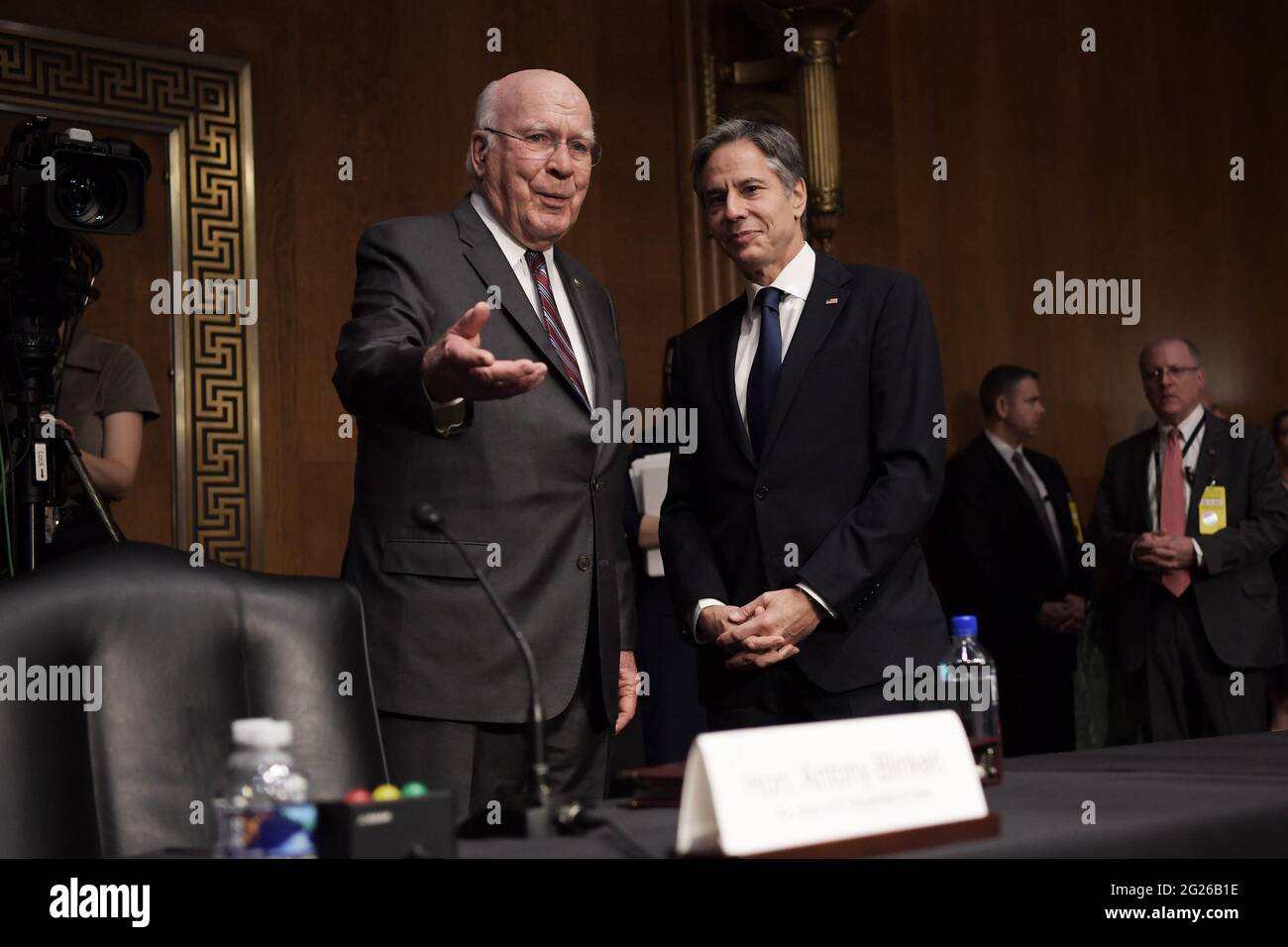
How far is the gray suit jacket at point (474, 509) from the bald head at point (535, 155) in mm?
65

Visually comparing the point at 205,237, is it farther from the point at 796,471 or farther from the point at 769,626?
the point at 769,626

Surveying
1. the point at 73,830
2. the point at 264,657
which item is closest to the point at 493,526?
the point at 264,657

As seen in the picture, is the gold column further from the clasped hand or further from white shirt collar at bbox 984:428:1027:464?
the clasped hand

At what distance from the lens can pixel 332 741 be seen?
159 cm

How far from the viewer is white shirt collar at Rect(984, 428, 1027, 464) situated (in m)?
5.38

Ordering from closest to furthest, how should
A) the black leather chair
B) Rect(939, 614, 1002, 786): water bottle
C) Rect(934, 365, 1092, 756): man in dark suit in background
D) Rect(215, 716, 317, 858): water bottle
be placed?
Rect(215, 716, 317, 858): water bottle < the black leather chair < Rect(939, 614, 1002, 786): water bottle < Rect(934, 365, 1092, 756): man in dark suit in background

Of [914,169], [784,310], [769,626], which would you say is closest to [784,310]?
[784,310]

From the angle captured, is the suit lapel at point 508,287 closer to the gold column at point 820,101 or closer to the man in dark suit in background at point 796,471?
the man in dark suit in background at point 796,471

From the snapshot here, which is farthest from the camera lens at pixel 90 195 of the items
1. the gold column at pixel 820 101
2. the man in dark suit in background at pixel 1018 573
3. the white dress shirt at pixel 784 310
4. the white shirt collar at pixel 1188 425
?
the white shirt collar at pixel 1188 425

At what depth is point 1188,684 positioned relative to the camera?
483 cm

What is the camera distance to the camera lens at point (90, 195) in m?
2.72

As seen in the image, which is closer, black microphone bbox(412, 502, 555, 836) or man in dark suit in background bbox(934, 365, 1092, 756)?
black microphone bbox(412, 502, 555, 836)

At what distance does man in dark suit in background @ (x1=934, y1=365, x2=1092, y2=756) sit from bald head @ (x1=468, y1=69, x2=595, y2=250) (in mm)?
3192

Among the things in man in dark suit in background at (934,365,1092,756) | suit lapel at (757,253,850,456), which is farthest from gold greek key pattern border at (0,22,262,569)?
man in dark suit in background at (934,365,1092,756)
